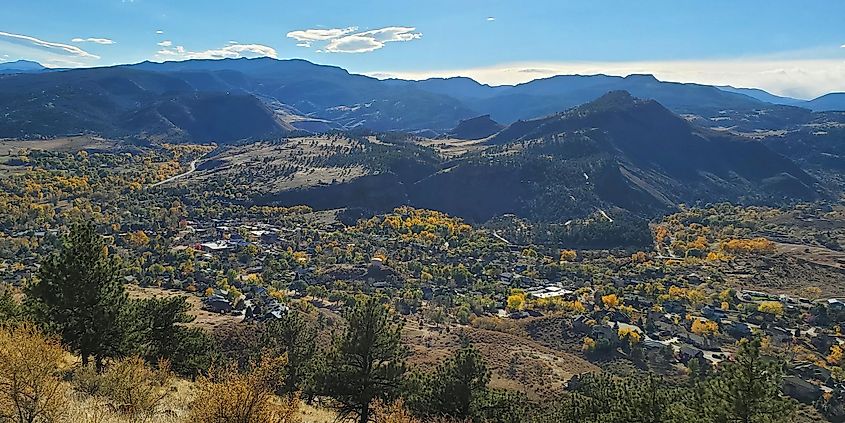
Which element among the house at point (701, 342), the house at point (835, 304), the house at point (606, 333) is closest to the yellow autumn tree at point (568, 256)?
the house at point (701, 342)

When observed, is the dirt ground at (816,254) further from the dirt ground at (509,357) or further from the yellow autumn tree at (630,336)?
the dirt ground at (509,357)

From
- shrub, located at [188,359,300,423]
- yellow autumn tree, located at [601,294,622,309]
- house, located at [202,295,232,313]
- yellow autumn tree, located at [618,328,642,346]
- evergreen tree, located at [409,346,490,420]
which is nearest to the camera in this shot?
shrub, located at [188,359,300,423]

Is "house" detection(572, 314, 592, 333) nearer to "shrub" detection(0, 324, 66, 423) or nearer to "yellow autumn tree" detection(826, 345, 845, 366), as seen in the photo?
"yellow autumn tree" detection(826, 345, 845, 366)

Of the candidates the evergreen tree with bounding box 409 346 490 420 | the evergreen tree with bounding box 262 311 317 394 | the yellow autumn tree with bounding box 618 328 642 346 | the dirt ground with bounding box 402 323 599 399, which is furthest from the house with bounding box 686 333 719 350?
the evergreen tree with bounding box 262 311 317 394

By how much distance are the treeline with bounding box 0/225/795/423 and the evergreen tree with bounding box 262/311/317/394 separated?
0.46 feet

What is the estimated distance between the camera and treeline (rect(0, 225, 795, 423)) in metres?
16.0

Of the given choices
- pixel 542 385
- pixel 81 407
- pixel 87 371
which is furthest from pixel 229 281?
pixel 81 407

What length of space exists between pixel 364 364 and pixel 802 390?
6160 cm

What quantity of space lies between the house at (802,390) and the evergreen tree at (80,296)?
70.0 meters

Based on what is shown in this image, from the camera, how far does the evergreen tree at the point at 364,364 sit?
29.1 m

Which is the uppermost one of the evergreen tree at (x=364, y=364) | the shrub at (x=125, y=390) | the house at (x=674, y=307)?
the shrub at (x=125, y=390)

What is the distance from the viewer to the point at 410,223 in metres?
171

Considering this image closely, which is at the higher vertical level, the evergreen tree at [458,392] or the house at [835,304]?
the evergreen tree at [458,392]

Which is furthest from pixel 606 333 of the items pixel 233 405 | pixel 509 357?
pixel 233 405
